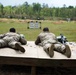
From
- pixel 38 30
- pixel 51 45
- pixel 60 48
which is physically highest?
pixel 51 45

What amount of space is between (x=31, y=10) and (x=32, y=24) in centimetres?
1690

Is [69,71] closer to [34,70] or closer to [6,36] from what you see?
[34,70]

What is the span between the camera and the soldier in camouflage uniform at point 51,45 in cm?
385

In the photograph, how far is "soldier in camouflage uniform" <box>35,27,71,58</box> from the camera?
3850mm

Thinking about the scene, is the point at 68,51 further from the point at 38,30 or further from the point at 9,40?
the point at 38,30

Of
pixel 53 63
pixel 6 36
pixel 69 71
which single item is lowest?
pixel 69 71

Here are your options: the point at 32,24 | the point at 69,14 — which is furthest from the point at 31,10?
the point at 32,24

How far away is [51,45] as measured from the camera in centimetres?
390

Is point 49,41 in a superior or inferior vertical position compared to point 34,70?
superior

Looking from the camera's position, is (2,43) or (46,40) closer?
(2,43)

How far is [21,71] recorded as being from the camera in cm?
438

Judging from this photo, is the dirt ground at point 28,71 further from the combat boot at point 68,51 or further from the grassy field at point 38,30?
the grassy field at point 38,30

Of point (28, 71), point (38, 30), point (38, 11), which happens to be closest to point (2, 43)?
point (28, 71)

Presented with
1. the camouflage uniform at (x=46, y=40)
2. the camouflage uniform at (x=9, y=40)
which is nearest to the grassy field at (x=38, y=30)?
the camouflage uniform at (x=46, y=40)
